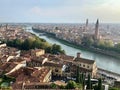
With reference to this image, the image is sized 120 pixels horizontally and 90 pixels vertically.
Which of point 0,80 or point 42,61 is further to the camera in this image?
point 42,61

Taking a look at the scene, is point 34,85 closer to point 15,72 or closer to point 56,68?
point 15,72

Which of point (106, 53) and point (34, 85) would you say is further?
point (106, 53)

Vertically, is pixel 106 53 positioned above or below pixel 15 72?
below

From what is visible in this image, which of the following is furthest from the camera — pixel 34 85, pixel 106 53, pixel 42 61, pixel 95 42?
pixel 95 42

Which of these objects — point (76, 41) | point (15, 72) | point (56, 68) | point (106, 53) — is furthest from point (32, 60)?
point (76, 41)

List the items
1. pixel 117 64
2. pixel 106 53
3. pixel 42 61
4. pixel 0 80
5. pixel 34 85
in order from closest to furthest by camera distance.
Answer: pixel 34 85
pixel 0 80
pixel 42 61
pixel 117 64
pixel 106 53

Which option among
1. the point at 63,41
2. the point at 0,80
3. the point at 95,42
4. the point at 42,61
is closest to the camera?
the point at 0,80

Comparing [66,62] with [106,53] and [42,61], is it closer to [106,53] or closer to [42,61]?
[42,61]

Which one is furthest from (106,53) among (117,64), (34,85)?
(34,85)

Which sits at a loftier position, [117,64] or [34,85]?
[34,85]
